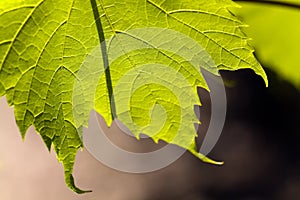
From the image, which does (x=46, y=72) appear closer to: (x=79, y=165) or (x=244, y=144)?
(x=79, y=165)

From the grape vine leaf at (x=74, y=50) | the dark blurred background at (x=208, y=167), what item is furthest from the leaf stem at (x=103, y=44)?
the dark blurred background at (x=208, y=167)

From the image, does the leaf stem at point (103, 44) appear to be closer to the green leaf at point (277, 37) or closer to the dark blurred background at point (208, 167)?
the green leaf at point (277, 37)

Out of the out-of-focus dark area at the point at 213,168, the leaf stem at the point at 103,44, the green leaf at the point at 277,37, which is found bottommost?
the out-of-focus dark area at the point at 213,168

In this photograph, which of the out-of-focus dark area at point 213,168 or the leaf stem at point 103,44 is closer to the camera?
the leaf stem at point 103,44

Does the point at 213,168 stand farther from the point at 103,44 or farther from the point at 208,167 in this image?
the point at 103,44

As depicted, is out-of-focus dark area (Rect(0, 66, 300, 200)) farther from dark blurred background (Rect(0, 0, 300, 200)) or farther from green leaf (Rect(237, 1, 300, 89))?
green leaf (Rect(237, 1, 300, 89))

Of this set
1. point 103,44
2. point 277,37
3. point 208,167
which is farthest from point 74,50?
point 208,167
